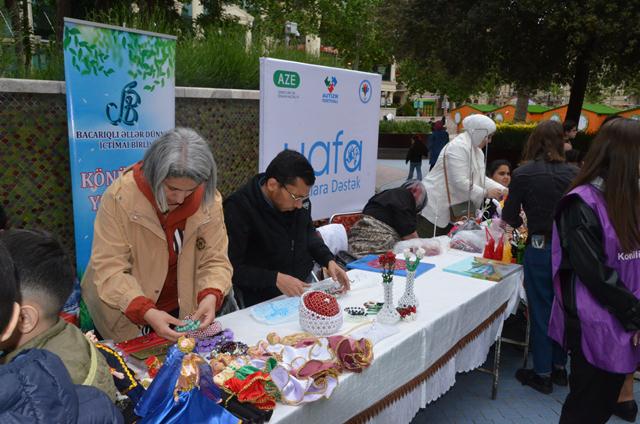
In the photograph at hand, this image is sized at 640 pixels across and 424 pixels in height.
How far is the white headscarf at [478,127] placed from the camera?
4.29 meters

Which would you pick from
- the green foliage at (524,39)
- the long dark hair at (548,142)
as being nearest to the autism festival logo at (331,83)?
Result: the long dark hair at (548,142)

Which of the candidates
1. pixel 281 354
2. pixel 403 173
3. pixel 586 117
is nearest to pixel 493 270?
pixel 281 354

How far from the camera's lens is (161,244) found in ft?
6.41

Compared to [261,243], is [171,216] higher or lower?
higher

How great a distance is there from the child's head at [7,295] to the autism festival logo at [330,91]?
3.74 meters

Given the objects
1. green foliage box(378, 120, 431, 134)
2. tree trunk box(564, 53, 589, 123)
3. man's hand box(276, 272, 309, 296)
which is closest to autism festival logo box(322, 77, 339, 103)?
man's hand box(276, 272, 309, 296)

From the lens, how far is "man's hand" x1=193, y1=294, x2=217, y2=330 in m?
1.87

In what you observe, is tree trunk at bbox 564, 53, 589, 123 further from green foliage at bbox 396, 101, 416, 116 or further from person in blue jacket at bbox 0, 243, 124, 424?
green foliage at bbox 396, 101, 416, 116

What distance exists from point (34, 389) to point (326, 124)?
392 centimetres

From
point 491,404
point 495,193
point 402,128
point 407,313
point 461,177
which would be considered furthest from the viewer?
point 402,128

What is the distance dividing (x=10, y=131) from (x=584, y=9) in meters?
10.2

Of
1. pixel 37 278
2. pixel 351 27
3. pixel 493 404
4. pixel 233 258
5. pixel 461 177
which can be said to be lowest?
pixel 493 404

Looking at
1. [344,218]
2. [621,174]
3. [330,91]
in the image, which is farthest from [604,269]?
[330,91]

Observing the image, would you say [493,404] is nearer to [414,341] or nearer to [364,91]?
[414,341]
